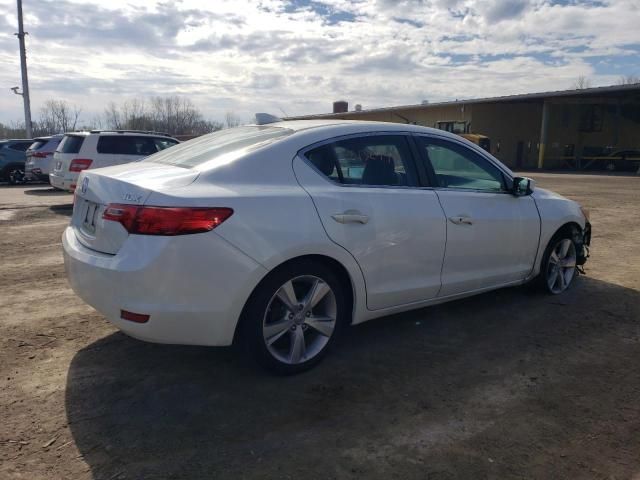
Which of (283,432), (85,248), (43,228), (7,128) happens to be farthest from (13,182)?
(7,128)

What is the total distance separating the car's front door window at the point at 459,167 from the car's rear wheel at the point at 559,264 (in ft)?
3.44

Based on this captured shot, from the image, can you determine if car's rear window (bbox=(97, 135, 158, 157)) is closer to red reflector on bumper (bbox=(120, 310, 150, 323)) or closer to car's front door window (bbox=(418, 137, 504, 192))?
car's front door window (bbox=(418, 137, 504, 192))

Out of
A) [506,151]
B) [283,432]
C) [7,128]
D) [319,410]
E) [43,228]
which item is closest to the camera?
[283,432]

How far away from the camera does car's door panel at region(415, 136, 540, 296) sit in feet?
13.6

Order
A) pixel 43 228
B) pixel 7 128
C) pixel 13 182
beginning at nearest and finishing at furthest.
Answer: pixel 43 228 < pixel 13 182 < pixel 7 128

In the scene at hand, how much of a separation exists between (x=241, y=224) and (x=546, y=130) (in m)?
39.7

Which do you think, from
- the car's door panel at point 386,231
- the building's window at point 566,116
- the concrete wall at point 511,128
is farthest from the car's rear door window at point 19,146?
the building's window at point 566,116

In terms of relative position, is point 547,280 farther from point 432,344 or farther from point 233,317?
point 233,317

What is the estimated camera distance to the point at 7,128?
2234 inches

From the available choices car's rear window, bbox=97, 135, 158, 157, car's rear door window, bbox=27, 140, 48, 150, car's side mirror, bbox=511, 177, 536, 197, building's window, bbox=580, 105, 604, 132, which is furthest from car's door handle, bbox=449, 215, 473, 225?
building's window, bbox=580, 105, 604, 132

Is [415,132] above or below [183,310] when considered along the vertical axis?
above

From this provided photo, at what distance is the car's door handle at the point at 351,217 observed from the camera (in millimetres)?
3461

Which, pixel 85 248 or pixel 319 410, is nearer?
pixel 319 410

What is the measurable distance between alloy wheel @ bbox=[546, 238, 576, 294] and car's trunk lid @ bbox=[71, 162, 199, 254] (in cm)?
A: 369
